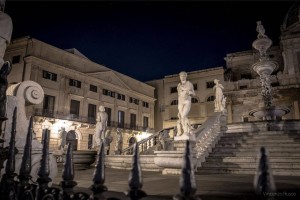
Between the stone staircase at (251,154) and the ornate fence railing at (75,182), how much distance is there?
23.2ft

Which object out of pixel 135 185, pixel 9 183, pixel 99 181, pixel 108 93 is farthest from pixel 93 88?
pixel 135 185

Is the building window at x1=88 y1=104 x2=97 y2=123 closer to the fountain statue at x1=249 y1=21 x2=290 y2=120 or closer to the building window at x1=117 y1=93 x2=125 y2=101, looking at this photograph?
the building window at x1=117 y1=93 x2=125 y2=101

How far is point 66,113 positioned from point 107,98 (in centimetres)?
801

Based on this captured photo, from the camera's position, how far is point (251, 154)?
9.65 meters

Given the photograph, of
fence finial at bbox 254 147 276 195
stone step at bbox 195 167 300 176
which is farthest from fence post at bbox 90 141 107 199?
stone step at bbox 195 167 300 176

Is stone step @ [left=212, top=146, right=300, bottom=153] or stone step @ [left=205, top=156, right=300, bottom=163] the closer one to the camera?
stone step @ [left=205, top=156, right=300, bottom=163]

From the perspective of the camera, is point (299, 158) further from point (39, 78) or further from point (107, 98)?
point (107, 98)

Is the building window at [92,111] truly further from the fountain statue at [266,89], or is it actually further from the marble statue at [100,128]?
the fountain statue at [266,89]

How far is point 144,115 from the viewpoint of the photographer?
1709 inches

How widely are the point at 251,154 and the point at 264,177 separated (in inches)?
359

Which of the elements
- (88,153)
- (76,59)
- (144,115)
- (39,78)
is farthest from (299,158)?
(144,115)

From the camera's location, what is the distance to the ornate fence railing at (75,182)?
1.47m

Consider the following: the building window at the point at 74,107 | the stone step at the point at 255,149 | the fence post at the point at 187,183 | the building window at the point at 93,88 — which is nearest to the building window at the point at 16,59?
the building window at the point at 74,107

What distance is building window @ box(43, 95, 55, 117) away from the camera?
1069 inches
